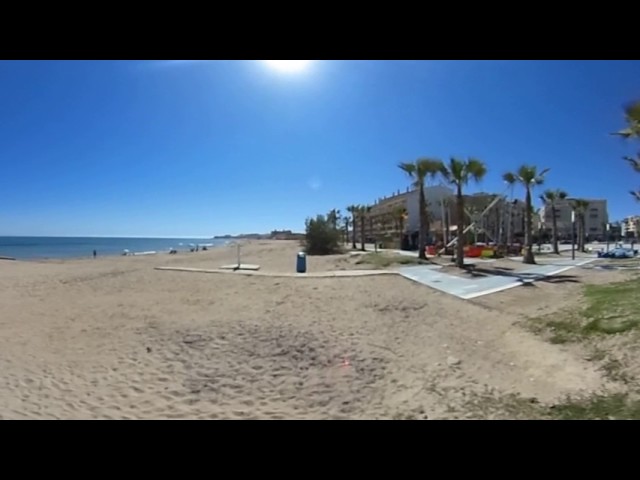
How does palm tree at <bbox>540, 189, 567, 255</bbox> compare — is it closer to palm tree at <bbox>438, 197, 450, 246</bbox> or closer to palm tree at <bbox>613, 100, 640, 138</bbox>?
palm tree at <bbox>438, 197, 450, 246</bbox>

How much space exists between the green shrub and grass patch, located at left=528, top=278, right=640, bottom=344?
20.1 metres

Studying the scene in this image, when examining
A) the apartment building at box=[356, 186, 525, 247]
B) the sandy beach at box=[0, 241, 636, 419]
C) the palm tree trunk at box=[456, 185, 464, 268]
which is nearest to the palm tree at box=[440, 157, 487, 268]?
the palm tree trunk at box=[456, 185, 464, 268]

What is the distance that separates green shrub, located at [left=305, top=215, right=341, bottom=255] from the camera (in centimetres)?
2681

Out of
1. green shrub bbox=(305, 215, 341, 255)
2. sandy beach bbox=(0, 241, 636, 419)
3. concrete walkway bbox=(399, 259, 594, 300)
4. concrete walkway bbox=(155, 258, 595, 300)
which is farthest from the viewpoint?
green shrub bbox=(305, 215, 341, 255)

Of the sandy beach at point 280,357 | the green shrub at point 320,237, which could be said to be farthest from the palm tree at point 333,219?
the sandy beach at point 280,357

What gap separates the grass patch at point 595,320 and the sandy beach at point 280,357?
42cm

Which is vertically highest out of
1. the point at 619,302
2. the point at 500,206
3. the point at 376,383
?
the point at 500,206

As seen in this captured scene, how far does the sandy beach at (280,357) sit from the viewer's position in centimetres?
382

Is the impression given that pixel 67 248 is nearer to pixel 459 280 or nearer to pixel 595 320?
pixel 459 280

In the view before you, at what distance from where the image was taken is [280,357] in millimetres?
5320
